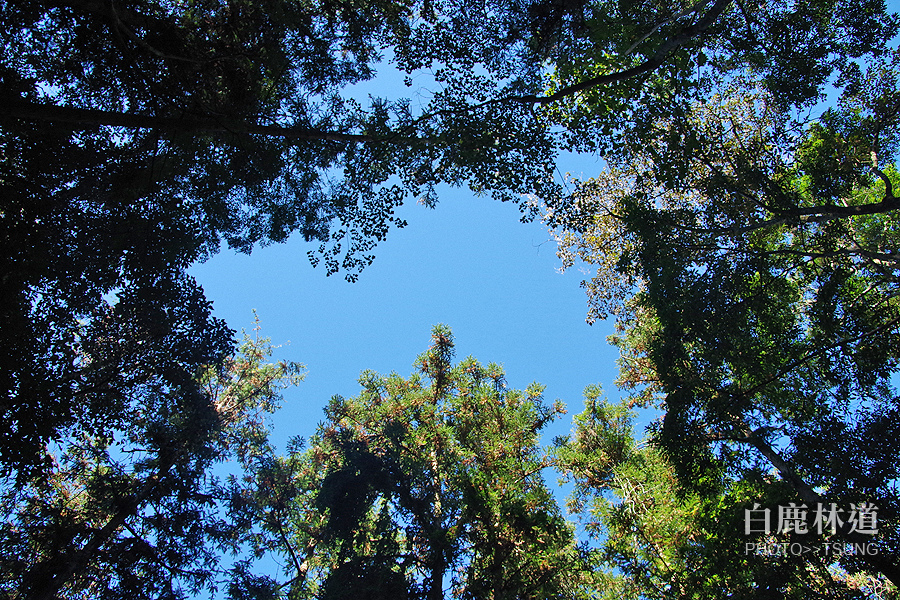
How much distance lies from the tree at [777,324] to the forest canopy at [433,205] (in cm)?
5

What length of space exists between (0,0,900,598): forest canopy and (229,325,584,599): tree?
95mm

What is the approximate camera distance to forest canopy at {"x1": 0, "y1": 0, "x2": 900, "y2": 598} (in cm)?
607

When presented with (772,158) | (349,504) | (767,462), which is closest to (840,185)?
(772,158)

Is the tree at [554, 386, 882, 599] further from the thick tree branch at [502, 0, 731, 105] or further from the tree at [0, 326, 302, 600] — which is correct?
the tree at [0, 326, 302, 600]

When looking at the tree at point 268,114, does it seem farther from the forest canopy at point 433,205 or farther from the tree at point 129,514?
the tree at point 129,514

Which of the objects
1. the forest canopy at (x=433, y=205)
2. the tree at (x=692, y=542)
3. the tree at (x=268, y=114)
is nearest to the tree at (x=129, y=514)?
the forest canopy at (x=433, y=205)

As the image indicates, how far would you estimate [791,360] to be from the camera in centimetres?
673

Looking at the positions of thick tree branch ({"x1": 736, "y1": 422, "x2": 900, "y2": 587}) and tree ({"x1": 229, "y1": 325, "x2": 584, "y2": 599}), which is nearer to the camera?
thick tree branch ({"x1": 736, "y1": 422, "x2": 900, "y2": 587})

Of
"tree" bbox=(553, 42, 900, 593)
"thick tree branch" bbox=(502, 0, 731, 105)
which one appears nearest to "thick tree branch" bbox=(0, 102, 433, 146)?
"thick tree branch" bbox=(502, 0, 731, 105)

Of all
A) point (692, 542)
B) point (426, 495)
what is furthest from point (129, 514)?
point (692, 542)

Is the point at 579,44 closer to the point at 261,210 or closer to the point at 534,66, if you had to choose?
the point at 534,66

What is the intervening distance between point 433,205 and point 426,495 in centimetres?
736

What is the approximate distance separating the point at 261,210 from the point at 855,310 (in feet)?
37.1

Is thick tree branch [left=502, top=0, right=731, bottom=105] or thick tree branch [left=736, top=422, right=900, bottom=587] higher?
thick tree branch [left=502, top=0, right=731, bottom=105]
